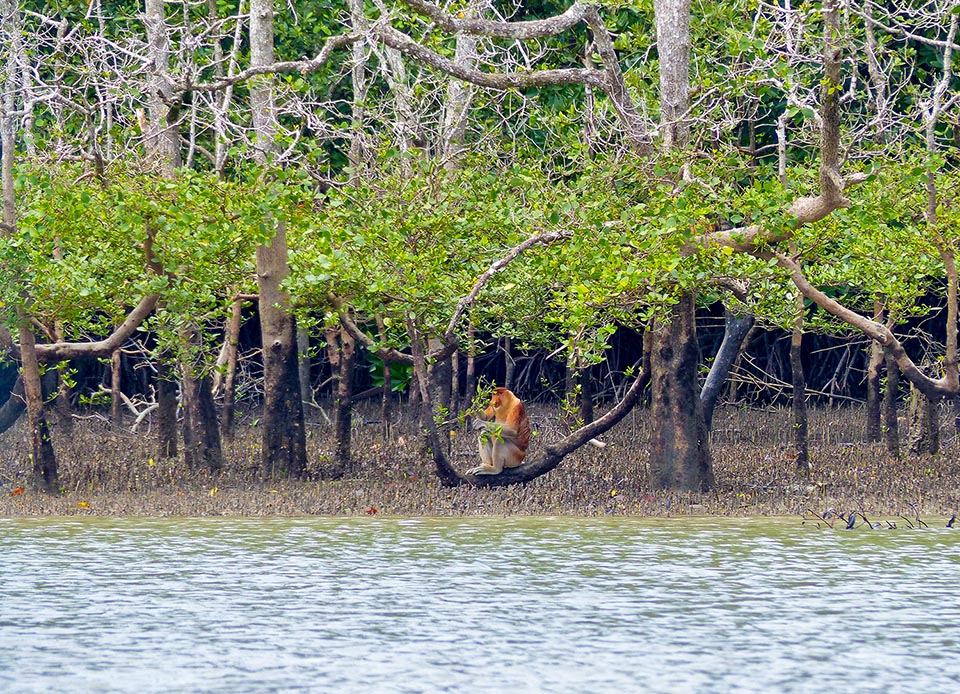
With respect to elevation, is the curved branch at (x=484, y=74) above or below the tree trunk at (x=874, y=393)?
above

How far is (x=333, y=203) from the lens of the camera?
48.7ft

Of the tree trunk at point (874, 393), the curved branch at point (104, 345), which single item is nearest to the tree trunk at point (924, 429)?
the tree trunk at point (874, 393)

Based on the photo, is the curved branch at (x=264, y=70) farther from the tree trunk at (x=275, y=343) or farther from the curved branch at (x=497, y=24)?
the tree trunk at (x=275, y=343)

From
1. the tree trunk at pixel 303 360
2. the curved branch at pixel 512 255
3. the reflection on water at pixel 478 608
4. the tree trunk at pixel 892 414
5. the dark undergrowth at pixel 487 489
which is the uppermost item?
the curved branch at pixel 512 255

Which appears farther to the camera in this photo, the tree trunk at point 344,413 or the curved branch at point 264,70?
the tree trunk at point 344,413

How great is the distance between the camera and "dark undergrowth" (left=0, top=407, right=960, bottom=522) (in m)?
14.5

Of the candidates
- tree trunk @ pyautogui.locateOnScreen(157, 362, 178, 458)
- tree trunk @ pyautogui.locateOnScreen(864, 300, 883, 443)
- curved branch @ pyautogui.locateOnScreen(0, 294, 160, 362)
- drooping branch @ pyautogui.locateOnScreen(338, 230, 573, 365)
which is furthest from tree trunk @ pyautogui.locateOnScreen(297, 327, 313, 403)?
tree trunk @ pyautogui.locateOnScreen(864, 300, 883, 443)

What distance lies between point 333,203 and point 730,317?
722 centimetres

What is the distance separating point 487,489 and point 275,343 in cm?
319

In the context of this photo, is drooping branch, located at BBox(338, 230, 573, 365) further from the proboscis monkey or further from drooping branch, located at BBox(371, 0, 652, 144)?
drooping branch, located at BBox(371, 0, 652, 144)

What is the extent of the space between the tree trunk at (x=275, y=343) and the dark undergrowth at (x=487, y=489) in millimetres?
371

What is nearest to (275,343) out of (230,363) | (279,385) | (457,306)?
(279,385)

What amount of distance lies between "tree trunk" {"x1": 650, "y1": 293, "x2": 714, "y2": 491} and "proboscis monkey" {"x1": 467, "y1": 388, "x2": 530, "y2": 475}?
151cm

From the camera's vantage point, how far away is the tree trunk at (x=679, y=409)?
15531 millimetres
